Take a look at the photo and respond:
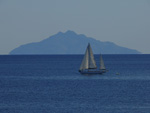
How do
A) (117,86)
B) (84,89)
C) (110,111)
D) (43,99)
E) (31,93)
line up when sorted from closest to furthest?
(110,111) < (43,99) < (31,93) < (84,89) < (117,86)

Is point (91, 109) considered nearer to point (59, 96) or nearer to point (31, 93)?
point (59, 96)

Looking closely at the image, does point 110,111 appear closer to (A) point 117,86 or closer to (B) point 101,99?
(B) point 101,99

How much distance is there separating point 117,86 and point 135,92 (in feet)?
35.3

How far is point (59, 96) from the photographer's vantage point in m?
70.0

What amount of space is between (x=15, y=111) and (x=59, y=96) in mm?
15476

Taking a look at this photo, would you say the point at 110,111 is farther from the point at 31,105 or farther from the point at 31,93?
the point at 31,93

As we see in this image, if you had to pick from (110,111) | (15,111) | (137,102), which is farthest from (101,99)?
(15,111)

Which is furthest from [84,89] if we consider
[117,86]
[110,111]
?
[110,111]

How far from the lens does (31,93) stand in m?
74.2

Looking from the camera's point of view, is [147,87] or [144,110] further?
[147,87]

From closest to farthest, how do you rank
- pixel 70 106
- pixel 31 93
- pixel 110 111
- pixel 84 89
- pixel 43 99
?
pixel 110 111
pixel 70 106
pixel 43 99
pixel 31 93
pixel 84 89

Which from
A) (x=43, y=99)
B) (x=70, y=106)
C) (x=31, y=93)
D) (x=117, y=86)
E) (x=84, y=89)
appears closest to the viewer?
(x=70, y=106)

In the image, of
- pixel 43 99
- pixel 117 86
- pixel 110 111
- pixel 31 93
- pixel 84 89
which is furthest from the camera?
pixel 117 86

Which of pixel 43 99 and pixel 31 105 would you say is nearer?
pixel 31 105
